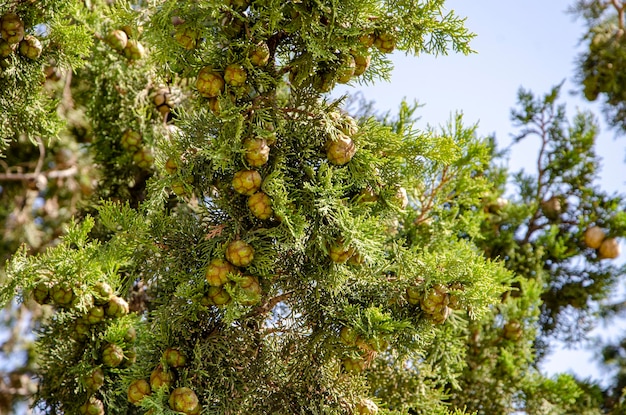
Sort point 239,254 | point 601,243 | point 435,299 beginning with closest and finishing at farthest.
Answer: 1. point 239,254
2. point 435,299
3. point 601,243

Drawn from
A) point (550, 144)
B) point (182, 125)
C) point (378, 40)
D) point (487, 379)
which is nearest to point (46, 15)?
point (182, 125)

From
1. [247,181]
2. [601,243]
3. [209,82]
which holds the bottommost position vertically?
[247,181]

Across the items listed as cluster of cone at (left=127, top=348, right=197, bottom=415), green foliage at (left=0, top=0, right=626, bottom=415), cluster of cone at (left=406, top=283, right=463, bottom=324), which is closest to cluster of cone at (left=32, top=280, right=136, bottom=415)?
green foliage at (left=0, top=0, right=626, bottom=415)

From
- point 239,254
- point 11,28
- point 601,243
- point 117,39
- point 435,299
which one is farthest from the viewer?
point 601,243

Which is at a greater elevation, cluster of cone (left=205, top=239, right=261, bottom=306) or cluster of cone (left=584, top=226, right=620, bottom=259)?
cluster of cone (left=584, top=226, right=620, bottom=259)

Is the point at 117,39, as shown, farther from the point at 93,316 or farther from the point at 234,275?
the point at 234,275

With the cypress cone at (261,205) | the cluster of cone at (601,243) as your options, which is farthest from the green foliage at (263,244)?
the cluster of cone at (601,243)

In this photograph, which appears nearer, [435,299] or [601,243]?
[435,299]

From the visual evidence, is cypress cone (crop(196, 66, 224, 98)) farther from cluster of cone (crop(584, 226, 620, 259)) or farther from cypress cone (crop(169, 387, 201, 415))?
cluster of cone (crop(584, 226, 620, 259))

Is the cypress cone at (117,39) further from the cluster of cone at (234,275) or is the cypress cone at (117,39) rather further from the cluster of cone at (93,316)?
the cluster of cone at (234,275)

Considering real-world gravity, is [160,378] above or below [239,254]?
below

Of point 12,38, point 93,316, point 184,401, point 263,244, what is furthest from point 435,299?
point 12,38

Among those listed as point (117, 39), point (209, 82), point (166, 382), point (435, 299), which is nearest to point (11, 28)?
point (117, 39)

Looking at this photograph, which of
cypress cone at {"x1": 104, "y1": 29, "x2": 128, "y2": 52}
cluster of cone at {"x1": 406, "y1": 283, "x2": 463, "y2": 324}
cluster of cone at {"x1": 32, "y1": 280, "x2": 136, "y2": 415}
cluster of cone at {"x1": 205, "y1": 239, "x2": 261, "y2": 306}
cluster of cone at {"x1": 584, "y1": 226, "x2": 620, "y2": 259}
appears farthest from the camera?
cluster of cone at {"x1": 584, "y1": 226, "x2": 620, "y2": 259}
